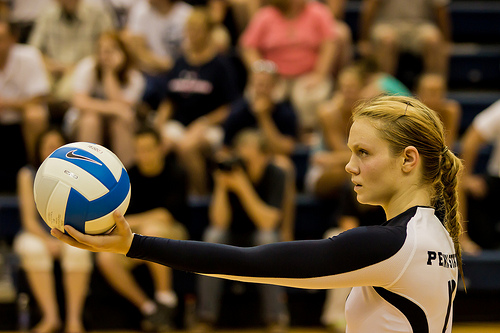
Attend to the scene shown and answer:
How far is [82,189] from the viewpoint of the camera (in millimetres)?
1863

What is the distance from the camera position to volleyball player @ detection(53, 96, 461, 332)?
1608mm

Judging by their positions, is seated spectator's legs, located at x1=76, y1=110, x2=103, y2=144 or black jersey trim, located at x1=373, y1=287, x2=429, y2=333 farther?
seated spectator's legs, located at x1=76, y1=110, x2=103, y2=144

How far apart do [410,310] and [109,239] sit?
30.1 inches

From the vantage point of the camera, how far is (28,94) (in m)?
6.12

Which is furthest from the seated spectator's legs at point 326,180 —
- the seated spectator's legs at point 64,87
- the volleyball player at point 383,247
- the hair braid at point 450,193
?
the volleyball player at point 383,247

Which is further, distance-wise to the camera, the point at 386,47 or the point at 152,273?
the point at 386,47

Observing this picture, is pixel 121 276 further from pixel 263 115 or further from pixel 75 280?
pixel 263 115

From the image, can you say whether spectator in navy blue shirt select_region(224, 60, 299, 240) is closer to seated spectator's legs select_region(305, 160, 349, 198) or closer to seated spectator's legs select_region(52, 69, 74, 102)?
seated spectator's legs select_region(305, 160, 349, 198)

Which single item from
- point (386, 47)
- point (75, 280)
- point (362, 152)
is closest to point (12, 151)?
point (75, 280)

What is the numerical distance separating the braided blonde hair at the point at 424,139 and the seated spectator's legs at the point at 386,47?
502cm

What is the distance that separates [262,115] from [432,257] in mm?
4342

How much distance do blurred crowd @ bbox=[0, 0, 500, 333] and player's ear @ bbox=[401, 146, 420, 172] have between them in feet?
11.5

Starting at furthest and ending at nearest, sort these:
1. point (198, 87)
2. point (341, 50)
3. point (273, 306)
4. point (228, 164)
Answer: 1. point (341, 50)
2. point (198, 87)
3. point (228, 164)
4. point (273, 306)

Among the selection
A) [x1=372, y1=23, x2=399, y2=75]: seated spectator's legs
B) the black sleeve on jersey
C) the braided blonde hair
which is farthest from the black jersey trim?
[x1=372, y1=23, x2=399, y2=75]: seated spectator's legs
